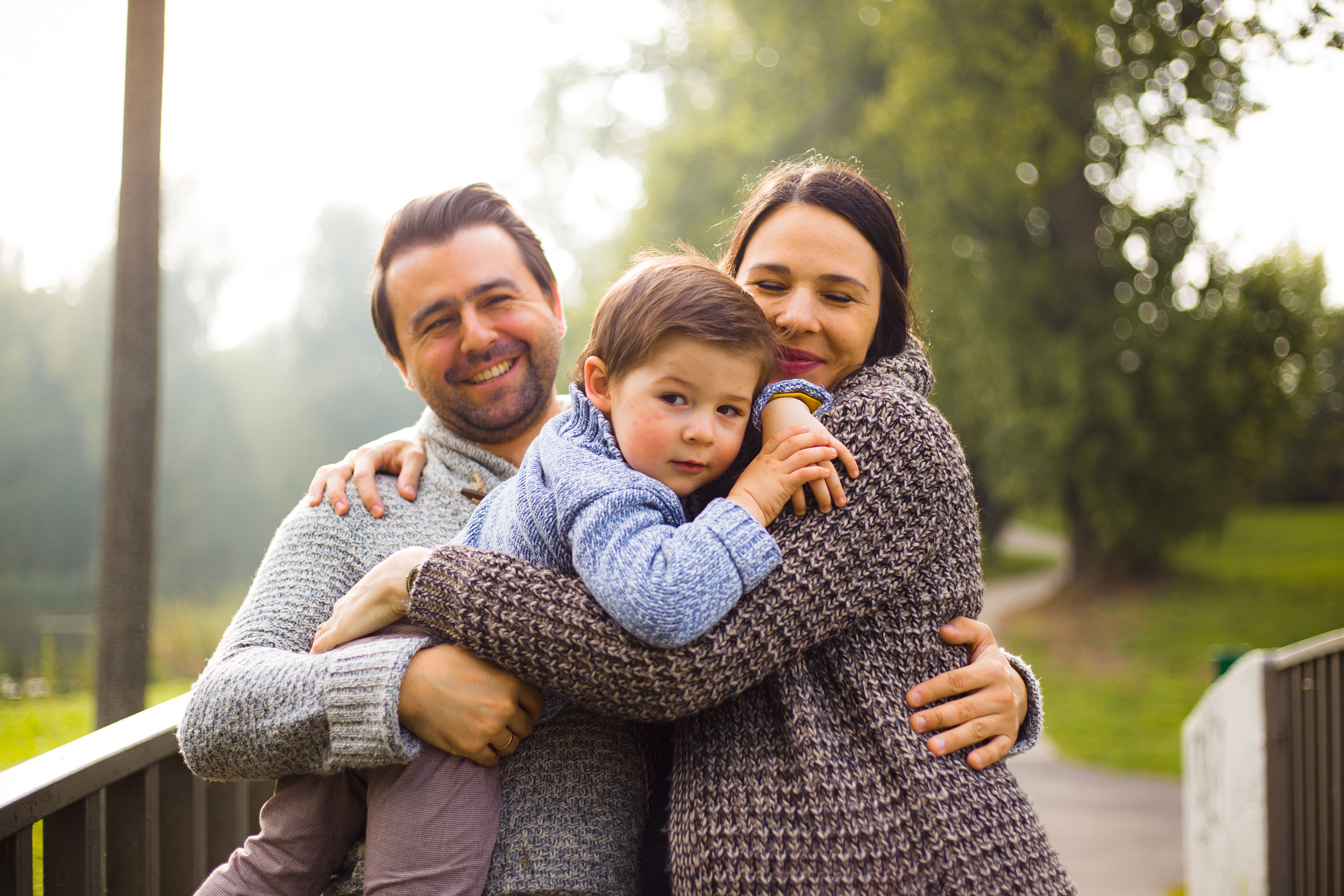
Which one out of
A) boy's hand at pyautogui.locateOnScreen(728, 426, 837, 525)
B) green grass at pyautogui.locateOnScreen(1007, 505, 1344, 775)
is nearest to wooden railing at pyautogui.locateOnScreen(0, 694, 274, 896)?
boy's hand at pyautogui.locateOnScreen(728, 426, 837, 525)

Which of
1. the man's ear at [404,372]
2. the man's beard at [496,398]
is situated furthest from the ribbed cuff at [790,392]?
the man's ear at [404,372]

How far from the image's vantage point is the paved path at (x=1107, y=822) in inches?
224

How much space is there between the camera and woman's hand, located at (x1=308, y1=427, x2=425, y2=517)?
7.33ft

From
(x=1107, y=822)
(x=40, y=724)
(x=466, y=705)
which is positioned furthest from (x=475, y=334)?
(x=1107, y=822)

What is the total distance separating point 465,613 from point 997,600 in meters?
Answer: 17.5

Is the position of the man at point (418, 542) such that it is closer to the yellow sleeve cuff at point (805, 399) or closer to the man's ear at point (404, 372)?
the man's ear at point (404, 372)

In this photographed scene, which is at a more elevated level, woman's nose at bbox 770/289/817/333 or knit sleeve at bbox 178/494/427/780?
woman's nose at bbox 770/289/817/333

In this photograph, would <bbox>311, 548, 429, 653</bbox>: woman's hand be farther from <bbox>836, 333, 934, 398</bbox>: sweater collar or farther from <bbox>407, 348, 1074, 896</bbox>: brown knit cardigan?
<bbox>836, 333, 934, 398</bbox>: sweater collar

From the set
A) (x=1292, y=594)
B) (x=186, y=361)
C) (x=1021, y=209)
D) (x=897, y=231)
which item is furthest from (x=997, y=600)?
(x=897, y=231)

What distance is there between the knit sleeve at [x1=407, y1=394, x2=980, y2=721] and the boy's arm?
0.14ft

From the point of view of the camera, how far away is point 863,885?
158 cm

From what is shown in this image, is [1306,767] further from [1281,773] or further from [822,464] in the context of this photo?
[822,464]

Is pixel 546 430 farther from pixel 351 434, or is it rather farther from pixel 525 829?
pixel 351 434

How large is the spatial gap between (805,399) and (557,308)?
1.08 meters
